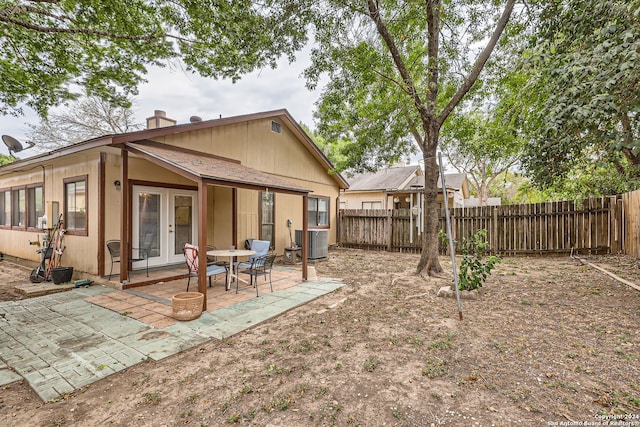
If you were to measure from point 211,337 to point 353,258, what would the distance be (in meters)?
7.07

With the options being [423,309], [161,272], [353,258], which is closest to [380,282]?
[423,309]

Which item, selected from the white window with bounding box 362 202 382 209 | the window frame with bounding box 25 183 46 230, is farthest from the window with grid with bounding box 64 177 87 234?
the white window with bounding box 362 202 382 209

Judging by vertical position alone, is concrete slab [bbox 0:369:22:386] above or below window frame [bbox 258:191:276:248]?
below

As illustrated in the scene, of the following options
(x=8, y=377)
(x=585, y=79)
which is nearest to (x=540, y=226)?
(x=585, y=79)

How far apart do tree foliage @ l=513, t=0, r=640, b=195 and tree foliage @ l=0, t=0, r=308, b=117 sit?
4870mm

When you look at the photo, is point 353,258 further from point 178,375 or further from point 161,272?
point 178,375

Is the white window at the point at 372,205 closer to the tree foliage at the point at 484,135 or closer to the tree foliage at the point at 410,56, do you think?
the tree foliage at the point at 484,135

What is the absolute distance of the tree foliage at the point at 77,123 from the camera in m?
15.9

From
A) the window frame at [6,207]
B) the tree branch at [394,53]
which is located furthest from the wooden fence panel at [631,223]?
the window frame at [6,207]

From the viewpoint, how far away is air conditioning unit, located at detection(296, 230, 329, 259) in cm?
948

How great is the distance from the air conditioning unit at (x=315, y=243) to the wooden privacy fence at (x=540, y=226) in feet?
10.7

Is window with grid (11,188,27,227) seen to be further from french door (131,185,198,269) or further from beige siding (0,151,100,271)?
french door (131,185,198,269)

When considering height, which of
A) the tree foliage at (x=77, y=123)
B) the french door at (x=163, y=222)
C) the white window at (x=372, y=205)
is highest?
the tree foliage at (x=77, y=123)

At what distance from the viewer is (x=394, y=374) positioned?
2830mm
